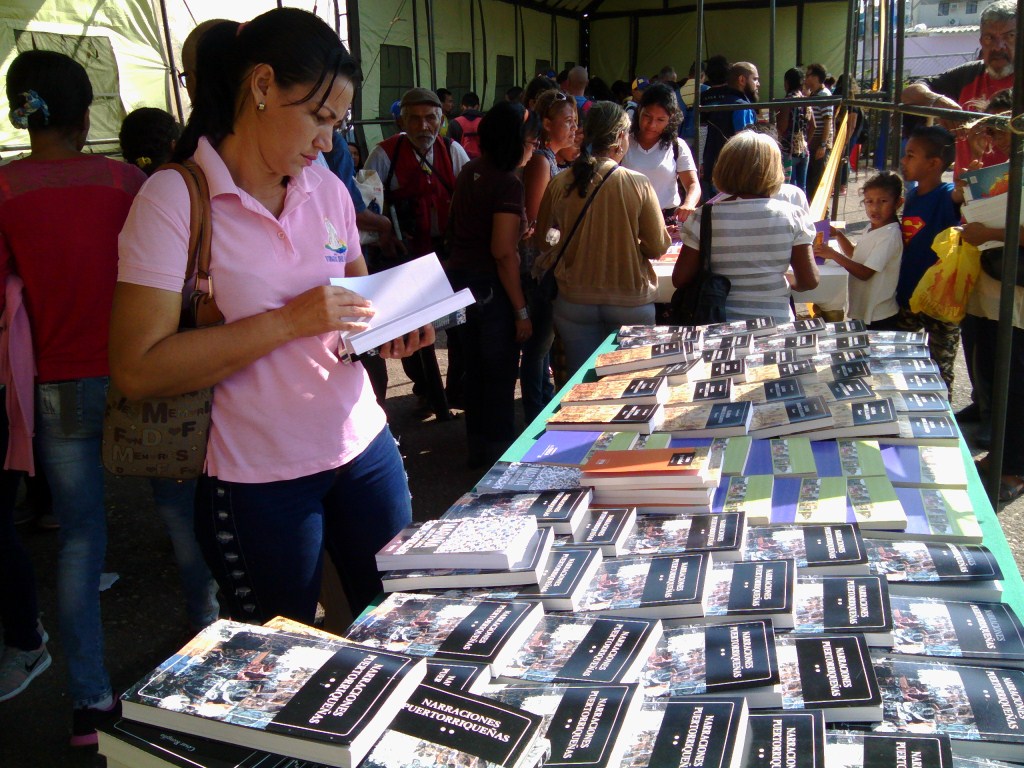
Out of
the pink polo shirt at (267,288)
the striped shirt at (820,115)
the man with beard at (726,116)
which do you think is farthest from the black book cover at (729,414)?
the striped shirt at (820,115)

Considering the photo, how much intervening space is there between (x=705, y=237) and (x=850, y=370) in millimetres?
1168

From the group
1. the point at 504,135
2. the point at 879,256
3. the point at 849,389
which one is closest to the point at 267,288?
the point at 849,389

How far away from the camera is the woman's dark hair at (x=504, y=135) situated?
3459 mm

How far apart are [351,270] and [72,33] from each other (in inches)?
280

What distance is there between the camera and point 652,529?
57.6 inches

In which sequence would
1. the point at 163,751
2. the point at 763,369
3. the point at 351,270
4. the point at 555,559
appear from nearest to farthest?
1. the point at 163,751
2. the point at 555,559
3. the point at 351,270
4. the point at 763,369

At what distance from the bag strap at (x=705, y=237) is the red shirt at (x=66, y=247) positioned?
6.48 feet

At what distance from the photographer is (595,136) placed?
3.43 meters

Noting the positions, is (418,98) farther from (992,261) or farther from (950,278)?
(992,261)

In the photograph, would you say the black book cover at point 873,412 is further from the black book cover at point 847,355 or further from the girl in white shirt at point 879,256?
the girl in white shirt at point 879,256

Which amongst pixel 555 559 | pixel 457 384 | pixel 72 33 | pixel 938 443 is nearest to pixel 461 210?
pixel 457 384

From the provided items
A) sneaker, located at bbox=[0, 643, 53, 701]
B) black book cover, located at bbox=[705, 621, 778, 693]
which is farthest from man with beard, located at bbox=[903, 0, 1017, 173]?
sneaker, located at bbox=[0, 643, 53, 701]

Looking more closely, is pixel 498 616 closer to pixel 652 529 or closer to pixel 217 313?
pixel 652 529

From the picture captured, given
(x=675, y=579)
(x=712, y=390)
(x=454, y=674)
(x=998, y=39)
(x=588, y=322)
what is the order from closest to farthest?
(x=454, y=674) < (x=675, y=579) < (x=712, y=390) < (x=588, y=322) < (x=998, y=39)
